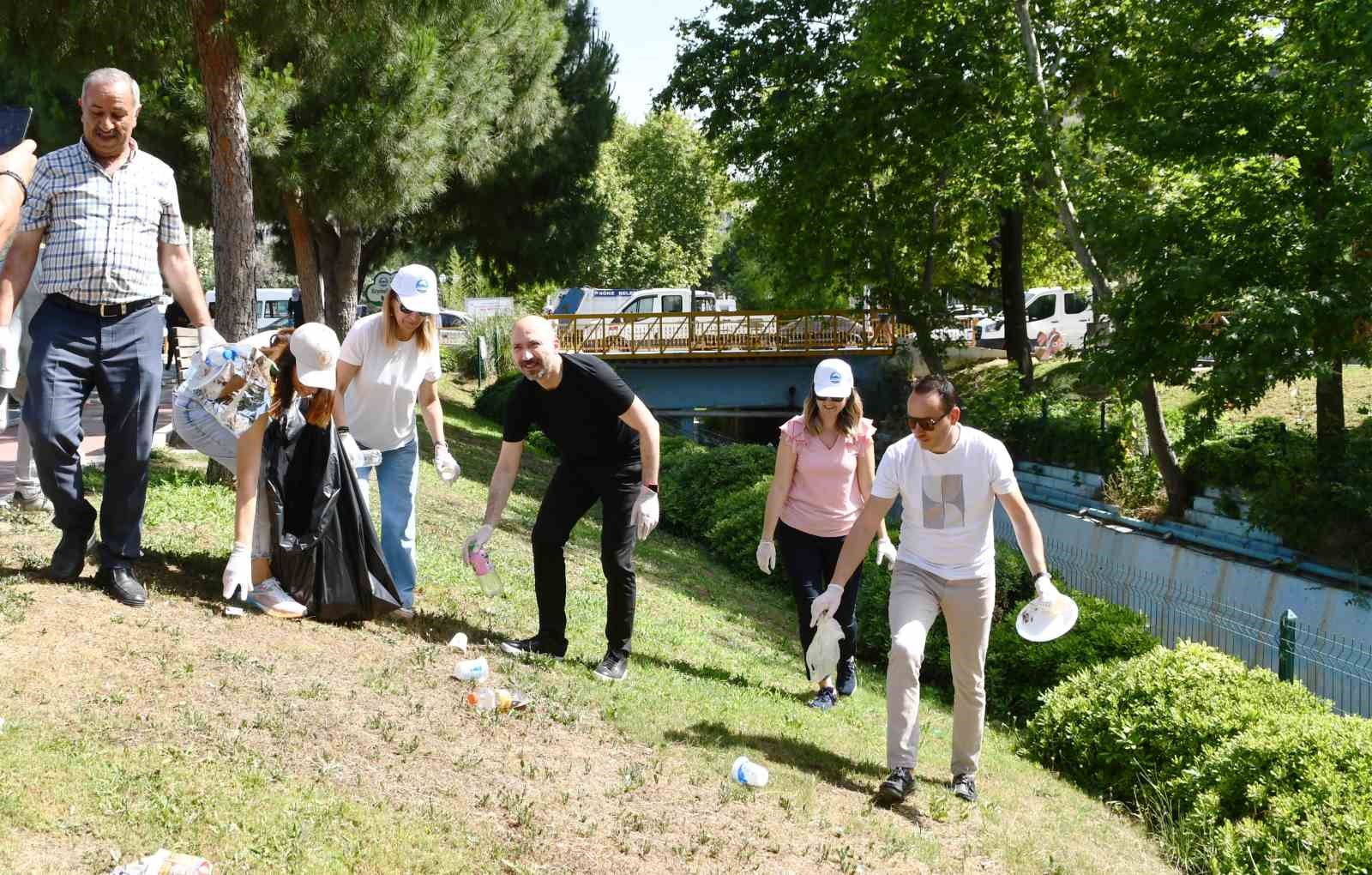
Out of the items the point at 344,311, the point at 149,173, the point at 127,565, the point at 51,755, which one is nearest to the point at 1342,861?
the point at 51,755

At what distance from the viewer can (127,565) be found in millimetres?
5395

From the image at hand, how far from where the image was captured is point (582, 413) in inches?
224

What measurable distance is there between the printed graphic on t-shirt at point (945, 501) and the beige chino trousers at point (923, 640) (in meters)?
0.23

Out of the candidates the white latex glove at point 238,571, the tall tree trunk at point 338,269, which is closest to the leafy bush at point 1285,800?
the white latex glove at point 238,571

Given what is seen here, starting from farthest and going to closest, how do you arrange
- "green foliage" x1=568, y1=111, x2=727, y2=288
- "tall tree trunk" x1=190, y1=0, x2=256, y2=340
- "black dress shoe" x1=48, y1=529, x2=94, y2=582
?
"green foliage" x1=568, y1=111, x2=727, y2=288, "tall tree trunk" x1=190, y1=0, x2=256, y2=340, "black dress shoe" x1=48, y1=529, x2=94, y2=582

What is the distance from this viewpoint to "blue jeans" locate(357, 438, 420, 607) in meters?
6.01

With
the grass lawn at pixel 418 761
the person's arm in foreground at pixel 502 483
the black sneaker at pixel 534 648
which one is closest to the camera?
the grass lawn at pixel 418 761

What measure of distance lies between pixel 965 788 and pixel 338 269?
17.6m

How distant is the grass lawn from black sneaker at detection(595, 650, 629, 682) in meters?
0.09

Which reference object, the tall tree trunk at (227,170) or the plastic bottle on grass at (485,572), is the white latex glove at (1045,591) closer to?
the plastic bottle on grass at (485,572)

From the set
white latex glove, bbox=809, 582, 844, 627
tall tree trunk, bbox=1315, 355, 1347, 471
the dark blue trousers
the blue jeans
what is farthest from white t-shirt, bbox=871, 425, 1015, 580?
tall tree trunk, bbox=1315, 355, 1347, 471

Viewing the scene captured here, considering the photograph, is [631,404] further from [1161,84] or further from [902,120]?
[902,120]

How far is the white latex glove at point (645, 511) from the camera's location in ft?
18.5

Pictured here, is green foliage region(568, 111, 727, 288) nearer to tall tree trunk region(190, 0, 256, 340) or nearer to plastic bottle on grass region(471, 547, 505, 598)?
tall tree trunk region(190, 0, 256, 340)
